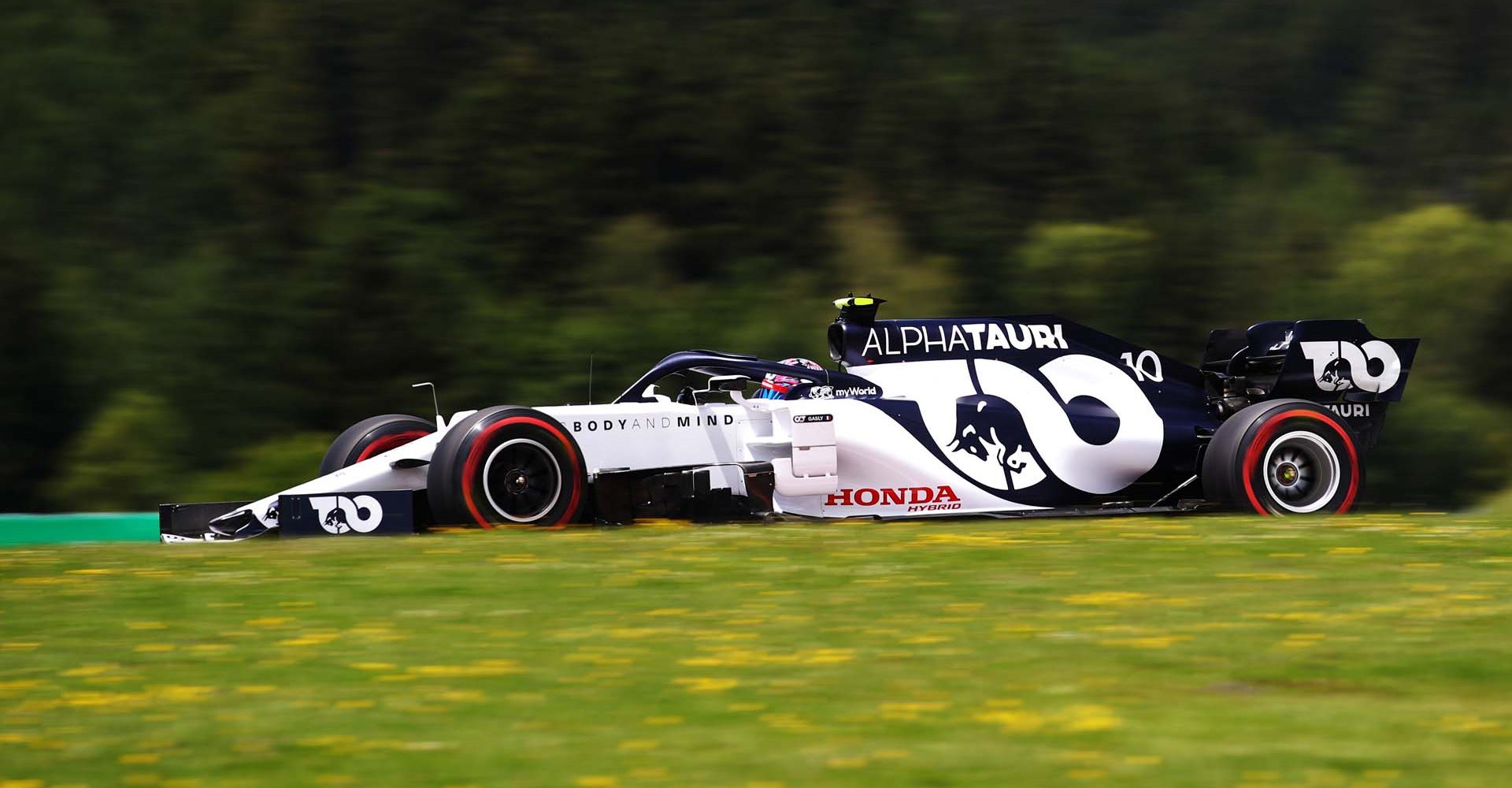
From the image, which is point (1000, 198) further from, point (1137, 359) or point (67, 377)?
point (1137, 359)

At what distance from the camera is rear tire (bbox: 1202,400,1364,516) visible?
37.7ft

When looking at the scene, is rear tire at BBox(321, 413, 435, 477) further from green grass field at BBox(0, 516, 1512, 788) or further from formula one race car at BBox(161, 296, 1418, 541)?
green grass field at BBox(0, 516, 1512, 788)

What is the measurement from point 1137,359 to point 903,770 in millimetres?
7558

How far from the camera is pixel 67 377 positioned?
104 feet

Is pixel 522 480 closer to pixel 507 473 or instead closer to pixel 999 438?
pixel 507 473

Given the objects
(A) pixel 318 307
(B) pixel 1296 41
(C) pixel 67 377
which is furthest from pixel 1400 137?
(C) pixel 67 377

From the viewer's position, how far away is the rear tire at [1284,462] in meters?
11.5

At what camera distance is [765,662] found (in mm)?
6711

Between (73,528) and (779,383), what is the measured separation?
5.22m

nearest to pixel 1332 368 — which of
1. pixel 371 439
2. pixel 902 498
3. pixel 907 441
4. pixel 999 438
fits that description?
pixel 999 438

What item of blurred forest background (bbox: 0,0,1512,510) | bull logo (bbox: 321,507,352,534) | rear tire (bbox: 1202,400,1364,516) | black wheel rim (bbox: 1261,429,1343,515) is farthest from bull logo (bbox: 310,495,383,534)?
blurred forest background (bbox: 0,0,1512,510)

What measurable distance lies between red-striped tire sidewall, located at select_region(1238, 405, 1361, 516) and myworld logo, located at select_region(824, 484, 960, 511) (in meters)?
1.87

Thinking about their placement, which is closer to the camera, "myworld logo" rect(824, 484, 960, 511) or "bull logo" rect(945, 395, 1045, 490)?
"myworld logo" rect(824, 484, 960, 511)

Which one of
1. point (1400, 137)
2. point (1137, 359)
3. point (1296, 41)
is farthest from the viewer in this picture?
point (1296, 41)
